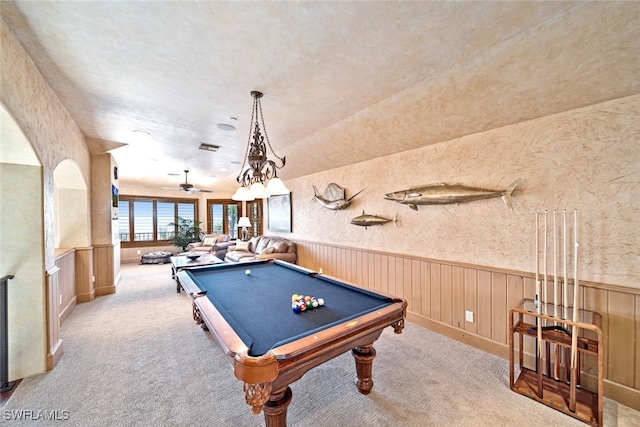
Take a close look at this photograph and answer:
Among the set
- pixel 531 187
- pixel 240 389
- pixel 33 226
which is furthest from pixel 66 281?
pixel 531 187

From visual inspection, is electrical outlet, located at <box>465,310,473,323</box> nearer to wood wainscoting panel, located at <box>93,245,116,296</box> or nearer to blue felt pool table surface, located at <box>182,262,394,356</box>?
blue felt pool table surface, located at <box>182,262,394,356</box>

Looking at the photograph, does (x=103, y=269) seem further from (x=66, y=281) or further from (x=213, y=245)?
(x=213, y=245)

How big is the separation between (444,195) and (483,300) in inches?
47.0

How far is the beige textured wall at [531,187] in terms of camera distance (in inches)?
73.9

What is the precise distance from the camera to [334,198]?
4.50m

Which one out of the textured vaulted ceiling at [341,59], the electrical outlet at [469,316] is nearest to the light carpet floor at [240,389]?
the electrical outlet at [469,316]

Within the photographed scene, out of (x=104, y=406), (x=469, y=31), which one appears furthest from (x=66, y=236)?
(x=469, y=31)

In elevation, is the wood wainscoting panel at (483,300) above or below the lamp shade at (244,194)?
below

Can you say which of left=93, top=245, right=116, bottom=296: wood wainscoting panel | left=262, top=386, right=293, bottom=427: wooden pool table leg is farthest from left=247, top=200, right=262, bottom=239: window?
left=262, top=386, right=293, bottom=427: wooden pool table leg

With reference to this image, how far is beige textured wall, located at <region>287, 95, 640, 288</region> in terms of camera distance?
6.16ft

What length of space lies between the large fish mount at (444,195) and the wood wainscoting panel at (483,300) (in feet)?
2.35

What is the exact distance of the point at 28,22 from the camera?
161cm

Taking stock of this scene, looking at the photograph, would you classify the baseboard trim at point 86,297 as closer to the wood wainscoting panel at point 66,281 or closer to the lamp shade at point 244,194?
the wood wainscoting panel at point 66,281

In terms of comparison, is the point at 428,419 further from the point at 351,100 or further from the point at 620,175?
the point at 351,100
